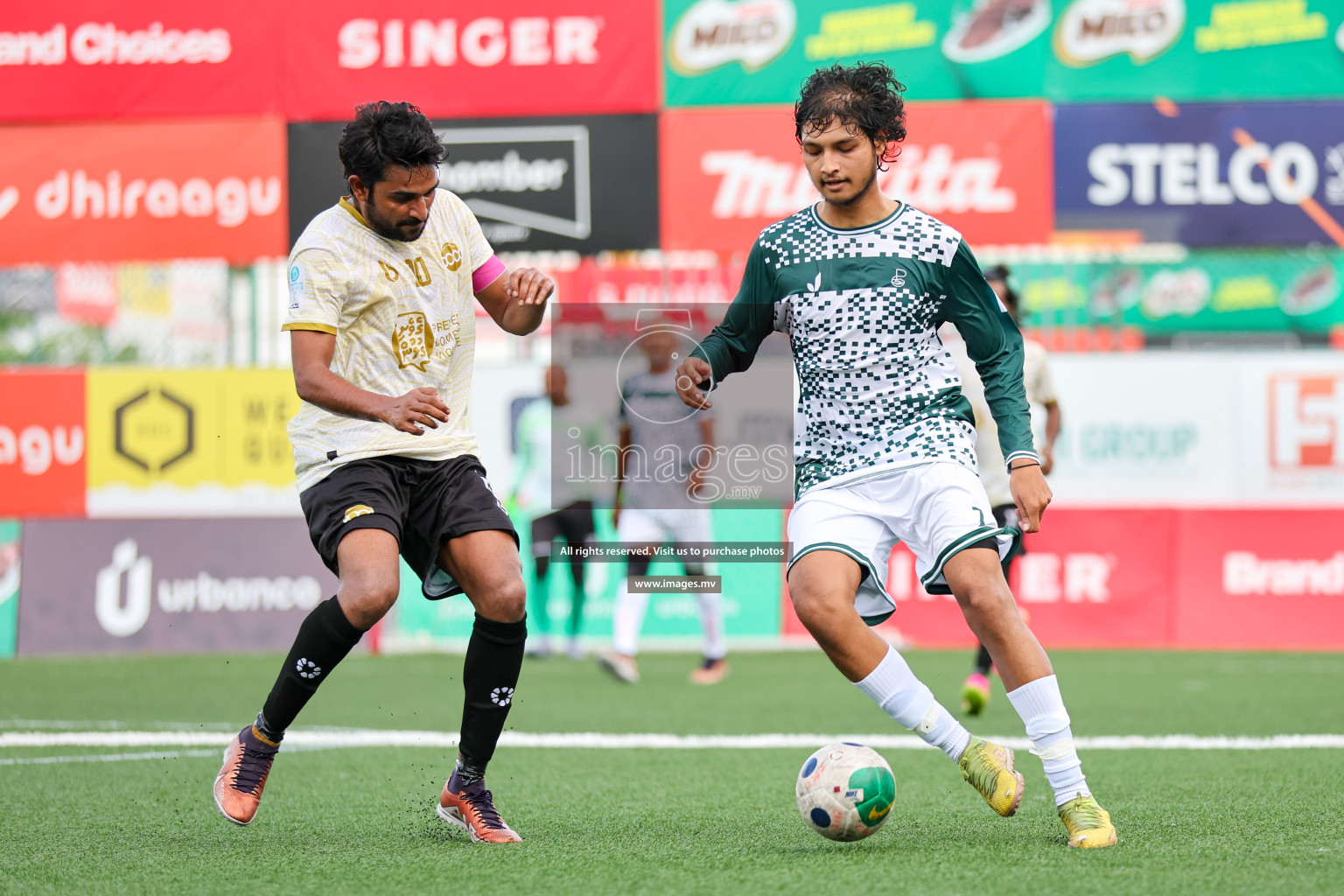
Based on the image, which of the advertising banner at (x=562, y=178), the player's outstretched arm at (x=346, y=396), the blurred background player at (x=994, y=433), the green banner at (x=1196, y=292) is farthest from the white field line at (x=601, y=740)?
the green banner at (x=1196, y=292)

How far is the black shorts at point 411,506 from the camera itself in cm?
424

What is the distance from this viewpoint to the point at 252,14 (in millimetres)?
12297

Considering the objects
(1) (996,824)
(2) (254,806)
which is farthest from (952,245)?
(2) (254,806)

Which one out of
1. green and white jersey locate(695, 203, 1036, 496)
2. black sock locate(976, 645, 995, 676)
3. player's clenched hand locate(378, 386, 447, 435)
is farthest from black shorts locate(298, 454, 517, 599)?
black sock locate(976, 645, 995, 676)

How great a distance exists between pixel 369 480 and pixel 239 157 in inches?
343

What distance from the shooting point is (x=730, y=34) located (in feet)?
39.4

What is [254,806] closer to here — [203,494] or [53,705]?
[53,705]

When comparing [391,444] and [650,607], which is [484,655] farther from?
[650,607]

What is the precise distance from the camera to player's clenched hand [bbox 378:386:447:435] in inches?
157

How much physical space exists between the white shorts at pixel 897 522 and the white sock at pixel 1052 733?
349 millimetres

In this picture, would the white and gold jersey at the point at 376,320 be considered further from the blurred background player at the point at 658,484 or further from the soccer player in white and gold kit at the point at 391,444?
the blurred background player at the point at 658,484

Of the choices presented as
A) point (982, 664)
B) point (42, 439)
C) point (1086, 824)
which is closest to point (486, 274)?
point (1086, 824)

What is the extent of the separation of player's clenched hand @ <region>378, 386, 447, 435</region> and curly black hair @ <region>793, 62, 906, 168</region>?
1248 mm

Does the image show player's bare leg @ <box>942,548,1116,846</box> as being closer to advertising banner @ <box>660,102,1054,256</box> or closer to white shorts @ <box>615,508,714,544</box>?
white shorts @ <box>615,508,714,544</box>
